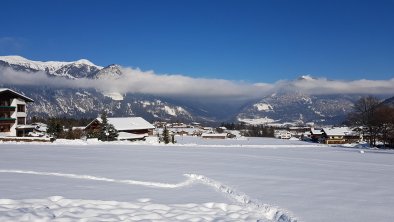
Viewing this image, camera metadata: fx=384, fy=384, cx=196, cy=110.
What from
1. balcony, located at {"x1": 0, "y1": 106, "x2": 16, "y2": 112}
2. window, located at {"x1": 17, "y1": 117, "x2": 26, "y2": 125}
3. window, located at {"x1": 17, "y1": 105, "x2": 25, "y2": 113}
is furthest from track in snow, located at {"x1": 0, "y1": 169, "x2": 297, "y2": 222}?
window, located at {"x1": 17, "y1": 105, "x2": 25, "y2": 113}

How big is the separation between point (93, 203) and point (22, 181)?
21.3 ft

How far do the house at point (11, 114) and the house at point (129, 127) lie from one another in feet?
79.0

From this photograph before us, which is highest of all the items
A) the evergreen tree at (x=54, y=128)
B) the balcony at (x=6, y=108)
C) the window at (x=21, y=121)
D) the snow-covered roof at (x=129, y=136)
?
the balcony at (x=6, y=108)

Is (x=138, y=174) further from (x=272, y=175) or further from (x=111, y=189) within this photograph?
(x=272, y=175)

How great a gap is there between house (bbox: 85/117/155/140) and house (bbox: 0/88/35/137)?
79.0 feet

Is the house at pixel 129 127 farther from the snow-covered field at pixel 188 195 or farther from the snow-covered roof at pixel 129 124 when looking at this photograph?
the snow-covered field at pixel 188 195

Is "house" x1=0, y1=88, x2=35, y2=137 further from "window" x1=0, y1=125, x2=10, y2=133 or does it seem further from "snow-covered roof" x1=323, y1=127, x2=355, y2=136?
"snow-covered roof" x1=323, y1=127, x2=355, y2=136

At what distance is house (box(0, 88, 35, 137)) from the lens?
2726 inches

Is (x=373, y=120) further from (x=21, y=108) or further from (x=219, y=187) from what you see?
(x=21, y=108)

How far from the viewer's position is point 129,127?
100m

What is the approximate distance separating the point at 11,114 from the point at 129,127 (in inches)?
1348

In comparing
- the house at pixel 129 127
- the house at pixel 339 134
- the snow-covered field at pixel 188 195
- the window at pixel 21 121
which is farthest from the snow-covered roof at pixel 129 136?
the snow-covered field at pixel 188 195

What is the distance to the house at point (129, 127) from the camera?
316 ft

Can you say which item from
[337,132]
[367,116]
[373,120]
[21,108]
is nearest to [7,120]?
[21,108]
